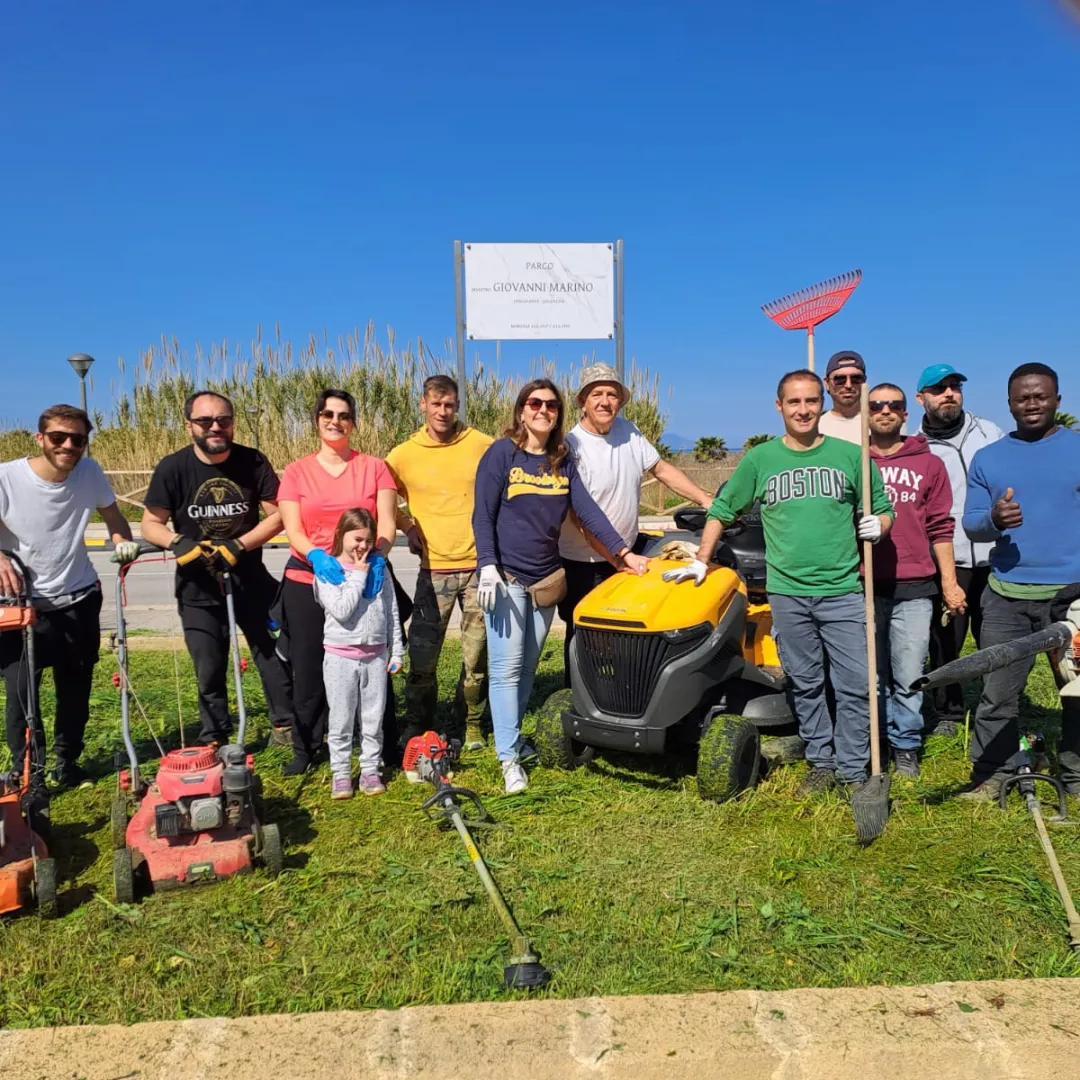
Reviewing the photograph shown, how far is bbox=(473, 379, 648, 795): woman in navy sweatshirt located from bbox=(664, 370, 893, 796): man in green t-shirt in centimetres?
71

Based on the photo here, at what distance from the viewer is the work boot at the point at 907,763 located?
4.73 metres

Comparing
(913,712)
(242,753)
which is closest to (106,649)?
(242,753)

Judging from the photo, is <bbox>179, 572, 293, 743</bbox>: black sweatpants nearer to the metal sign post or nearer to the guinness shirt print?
the guinness shirt print

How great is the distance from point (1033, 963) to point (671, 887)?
48.2 inches

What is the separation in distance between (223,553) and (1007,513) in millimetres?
3748

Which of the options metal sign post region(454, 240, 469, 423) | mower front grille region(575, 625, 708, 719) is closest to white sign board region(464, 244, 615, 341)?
metal sign post region(454, 240, 469, 423)

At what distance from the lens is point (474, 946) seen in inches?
123

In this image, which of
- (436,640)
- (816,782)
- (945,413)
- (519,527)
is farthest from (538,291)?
(816,782)

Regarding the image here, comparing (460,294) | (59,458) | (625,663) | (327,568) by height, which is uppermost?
(460,294)

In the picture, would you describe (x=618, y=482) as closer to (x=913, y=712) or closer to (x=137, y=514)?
(x=913, y=712)

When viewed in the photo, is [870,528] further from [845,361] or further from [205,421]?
[205,421]

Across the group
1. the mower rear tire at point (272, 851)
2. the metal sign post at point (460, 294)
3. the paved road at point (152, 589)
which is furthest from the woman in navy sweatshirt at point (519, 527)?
the metal sign post at point (460, 294)

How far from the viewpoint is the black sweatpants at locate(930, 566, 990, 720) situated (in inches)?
208

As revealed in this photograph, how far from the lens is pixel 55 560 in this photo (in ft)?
15.0
